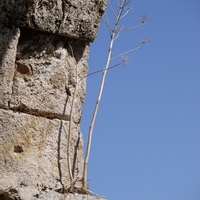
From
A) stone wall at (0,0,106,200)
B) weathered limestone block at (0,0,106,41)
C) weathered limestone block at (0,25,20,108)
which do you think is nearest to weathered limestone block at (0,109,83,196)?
stone wall at (0,0,106,200)

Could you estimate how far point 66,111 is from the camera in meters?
4.11

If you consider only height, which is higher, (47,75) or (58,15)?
(58,15)

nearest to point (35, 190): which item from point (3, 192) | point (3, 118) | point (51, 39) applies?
point (3, 192)

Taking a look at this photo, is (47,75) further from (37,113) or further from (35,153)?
(35,153)

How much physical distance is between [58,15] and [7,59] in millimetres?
486

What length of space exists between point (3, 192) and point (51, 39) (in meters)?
1.12

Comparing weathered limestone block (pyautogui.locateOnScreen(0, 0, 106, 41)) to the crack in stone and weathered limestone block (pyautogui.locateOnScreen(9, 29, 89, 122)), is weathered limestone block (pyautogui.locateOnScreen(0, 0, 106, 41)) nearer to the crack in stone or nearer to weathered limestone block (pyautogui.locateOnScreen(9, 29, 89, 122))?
weathered limestone block (pyautogui.locateOnScreen(9, 29, 89, 122))

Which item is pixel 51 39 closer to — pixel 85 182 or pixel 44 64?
pixel 44 64

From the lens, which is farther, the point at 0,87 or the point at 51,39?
the point at 51,39

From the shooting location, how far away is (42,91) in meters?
4.01

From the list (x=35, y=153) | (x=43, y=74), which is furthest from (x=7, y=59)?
(x=35, y=153)

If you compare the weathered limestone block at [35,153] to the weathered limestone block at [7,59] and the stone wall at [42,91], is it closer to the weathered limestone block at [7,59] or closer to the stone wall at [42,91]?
the stone wall at [42,91]

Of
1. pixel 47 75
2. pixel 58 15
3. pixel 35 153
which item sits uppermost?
pixel 58 15

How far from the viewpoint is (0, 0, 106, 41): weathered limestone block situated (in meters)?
3.94
